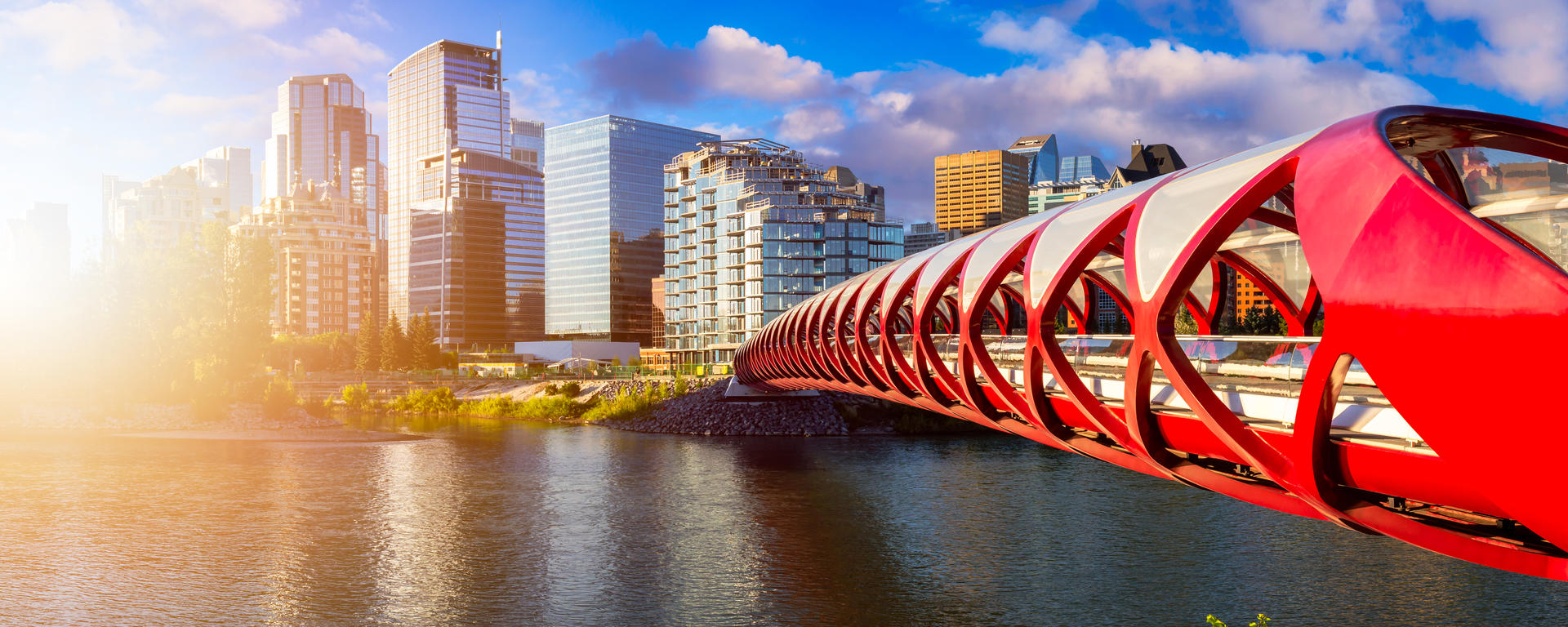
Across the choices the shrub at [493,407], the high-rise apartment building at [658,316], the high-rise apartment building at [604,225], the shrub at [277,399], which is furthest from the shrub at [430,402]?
the high-rise apartment building at [604,225]

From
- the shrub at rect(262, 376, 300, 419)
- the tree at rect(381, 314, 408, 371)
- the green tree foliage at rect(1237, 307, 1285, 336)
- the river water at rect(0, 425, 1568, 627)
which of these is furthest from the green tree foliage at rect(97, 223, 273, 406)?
the tree at rect(381, 314, 408, 371)

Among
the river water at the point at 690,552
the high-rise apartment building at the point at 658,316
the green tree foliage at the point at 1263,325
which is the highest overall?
the high-rise apartment building at the point at 658,316

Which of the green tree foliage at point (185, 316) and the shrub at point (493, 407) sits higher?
the green tree foliage at point (185, 316)

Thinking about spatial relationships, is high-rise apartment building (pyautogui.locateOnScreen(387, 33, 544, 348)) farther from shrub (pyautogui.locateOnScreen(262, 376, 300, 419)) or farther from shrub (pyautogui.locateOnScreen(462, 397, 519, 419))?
shrub (pyautogui.locateOnScreen(262, 376, 300, 419))

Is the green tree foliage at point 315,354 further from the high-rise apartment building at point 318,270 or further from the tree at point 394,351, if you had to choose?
the high-rise apartment building at point 318,270

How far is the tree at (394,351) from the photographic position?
397ft

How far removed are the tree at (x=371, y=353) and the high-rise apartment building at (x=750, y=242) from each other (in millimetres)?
36159

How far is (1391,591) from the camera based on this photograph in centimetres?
2272

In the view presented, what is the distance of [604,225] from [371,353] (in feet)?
163

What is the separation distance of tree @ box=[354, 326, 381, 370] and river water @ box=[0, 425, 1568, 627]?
8179 centimetres

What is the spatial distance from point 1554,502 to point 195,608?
80.5 ft

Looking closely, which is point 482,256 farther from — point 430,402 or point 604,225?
point 430,402

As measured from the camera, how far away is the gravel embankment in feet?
196

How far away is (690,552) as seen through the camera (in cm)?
2778
